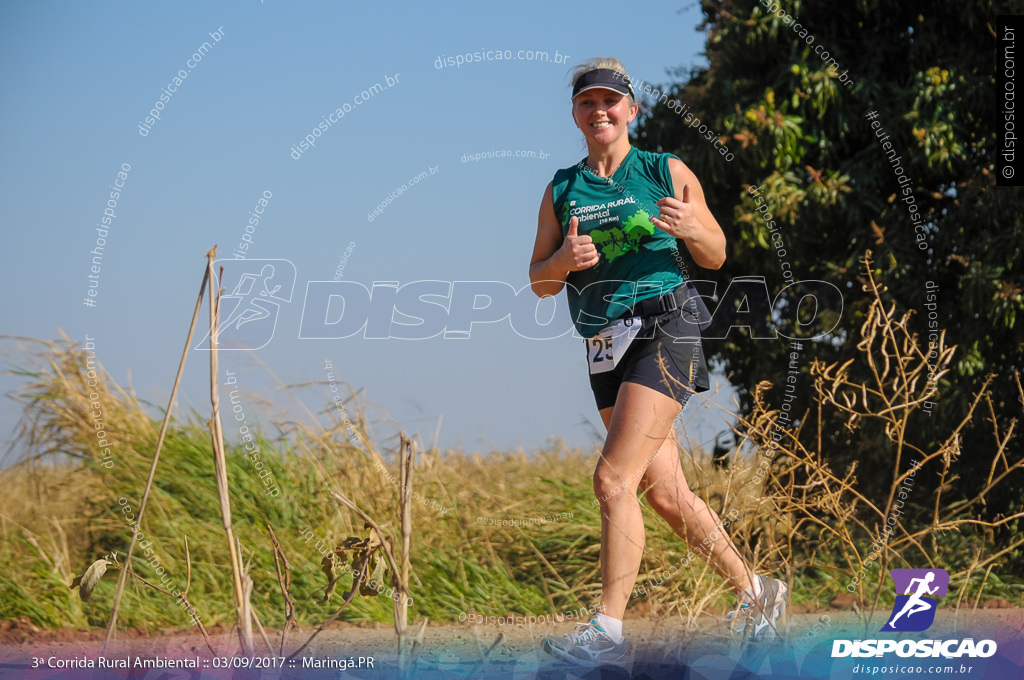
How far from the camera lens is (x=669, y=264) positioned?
9.66 feet

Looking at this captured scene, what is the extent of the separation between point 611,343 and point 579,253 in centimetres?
32

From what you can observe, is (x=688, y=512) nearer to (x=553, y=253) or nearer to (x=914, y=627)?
(x=914, y=627)

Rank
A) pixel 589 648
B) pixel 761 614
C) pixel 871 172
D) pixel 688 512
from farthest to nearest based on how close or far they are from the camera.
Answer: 1. pixel 871 172
2. pixel 688 512
3. pixel 761 614
4. pixel 589 648

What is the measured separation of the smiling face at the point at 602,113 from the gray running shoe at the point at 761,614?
1.58 metres

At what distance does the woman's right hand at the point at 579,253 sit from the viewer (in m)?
2.82

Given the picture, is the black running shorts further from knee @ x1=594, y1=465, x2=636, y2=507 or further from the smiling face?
the smiling face

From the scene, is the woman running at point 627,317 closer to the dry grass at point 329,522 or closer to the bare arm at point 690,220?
the bare arm at point 690,220

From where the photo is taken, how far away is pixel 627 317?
9.47 ft

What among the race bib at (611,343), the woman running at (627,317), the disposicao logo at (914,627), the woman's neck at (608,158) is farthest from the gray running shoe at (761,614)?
the woman's neck at (608,158)

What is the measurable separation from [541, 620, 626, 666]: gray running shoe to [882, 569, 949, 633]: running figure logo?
2.65 ft

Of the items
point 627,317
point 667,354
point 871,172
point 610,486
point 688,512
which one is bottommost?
point 688,512

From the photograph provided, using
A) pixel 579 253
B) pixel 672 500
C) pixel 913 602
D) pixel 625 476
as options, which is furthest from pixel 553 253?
pixel 913 602

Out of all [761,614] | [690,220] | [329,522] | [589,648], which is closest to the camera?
[589,648]

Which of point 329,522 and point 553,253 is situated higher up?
point 553,253
